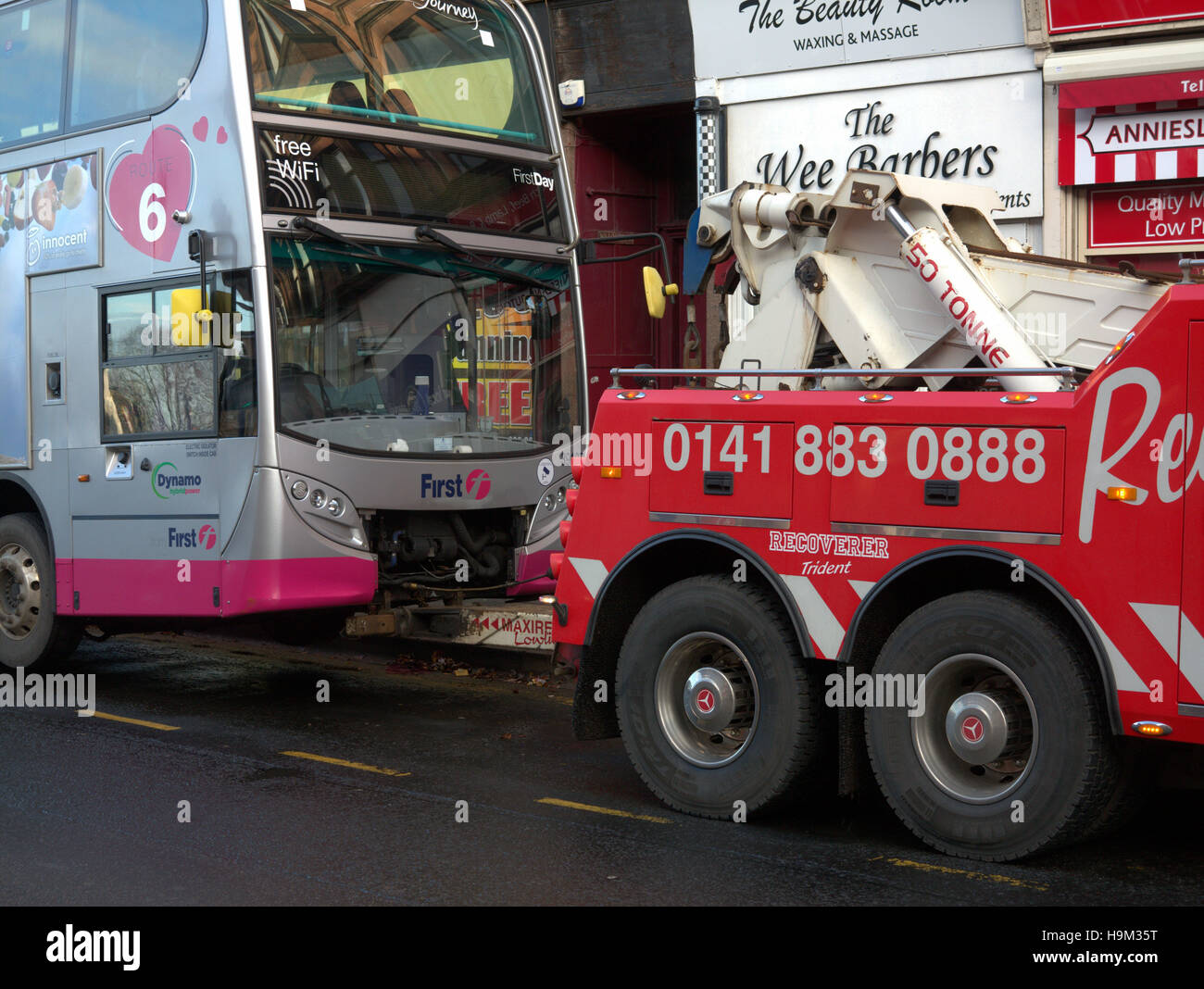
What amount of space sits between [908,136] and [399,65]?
6267 mm

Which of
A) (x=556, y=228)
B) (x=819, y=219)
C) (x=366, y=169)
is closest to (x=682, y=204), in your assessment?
(x=556, y=228)

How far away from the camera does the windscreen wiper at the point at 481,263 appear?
9414 mm

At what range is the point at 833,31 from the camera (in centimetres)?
1466

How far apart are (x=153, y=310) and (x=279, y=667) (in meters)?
2.95

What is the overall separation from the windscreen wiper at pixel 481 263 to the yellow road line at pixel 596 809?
3.83 m

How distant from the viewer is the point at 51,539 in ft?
33.6

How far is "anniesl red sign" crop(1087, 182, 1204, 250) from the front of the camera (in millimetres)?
13023

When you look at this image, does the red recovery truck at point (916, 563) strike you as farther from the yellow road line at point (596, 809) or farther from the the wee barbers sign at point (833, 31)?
the the wee barbers sign at point (833, 31)

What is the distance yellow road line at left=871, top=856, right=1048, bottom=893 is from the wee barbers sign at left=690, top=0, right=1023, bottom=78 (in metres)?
9.64

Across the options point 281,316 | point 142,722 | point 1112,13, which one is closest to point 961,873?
point 281,316

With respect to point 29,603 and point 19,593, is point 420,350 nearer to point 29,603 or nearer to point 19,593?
point 29,603

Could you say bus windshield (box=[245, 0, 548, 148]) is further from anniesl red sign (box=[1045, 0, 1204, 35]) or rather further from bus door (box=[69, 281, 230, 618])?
anniesl red sign (box=[1045, 0, 1204, 35])

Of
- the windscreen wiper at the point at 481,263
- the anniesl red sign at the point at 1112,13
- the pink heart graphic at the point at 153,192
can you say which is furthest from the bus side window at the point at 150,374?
the anniesl red sign at the point at 1112,13

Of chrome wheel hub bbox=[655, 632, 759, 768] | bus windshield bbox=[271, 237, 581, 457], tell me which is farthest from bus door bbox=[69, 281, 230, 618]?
chrome wheel hub bbox=[655, 632, 759, 768]
